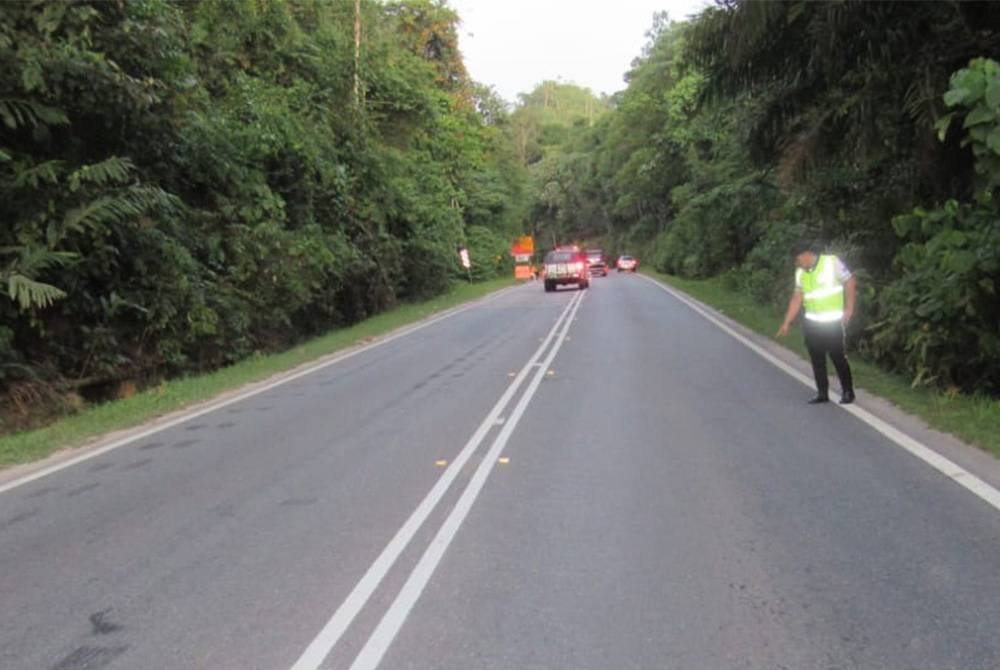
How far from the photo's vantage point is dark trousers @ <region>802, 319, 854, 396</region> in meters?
10.2

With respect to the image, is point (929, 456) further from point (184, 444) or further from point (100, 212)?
point (100, 212)

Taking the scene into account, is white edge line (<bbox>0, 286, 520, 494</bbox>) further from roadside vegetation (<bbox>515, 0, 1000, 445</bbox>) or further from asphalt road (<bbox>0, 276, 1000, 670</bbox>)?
roadside vegetation (<bbox>515, 0, 1000, 445</bbox>)

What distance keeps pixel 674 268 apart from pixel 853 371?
48595 millimetres

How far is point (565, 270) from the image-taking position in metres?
41.9

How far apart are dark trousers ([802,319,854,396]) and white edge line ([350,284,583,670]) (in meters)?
3.52

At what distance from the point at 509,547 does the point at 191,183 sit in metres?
15.3

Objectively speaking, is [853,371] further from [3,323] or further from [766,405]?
[3,323]

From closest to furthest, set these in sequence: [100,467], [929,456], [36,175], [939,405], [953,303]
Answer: [929,456] < [100,467] < [939,405] < [953,303] < [36,175]

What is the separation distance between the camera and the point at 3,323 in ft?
41.8

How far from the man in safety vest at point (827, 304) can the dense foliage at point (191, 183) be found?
9.14 meters

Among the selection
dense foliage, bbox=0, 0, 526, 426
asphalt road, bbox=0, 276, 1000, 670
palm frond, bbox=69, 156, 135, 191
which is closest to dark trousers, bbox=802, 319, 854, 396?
asphalt road, bbox=0, 276, 1000, 670

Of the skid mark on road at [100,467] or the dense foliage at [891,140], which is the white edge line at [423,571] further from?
the dense foliage at [891,140]

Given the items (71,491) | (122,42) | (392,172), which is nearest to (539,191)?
(392,172)

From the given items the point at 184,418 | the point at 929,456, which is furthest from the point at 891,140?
the point at 184,418
